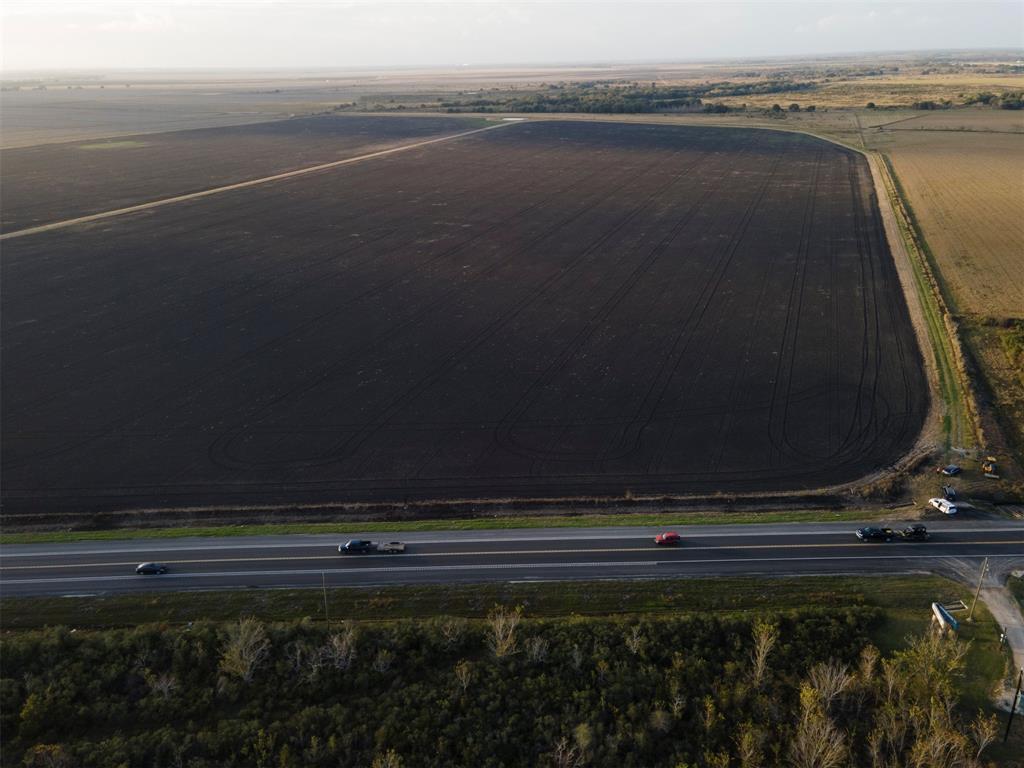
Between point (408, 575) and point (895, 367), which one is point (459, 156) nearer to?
point (895, 367)

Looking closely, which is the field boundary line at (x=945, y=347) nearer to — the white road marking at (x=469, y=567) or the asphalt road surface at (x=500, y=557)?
the asphalt road surface at (x=500, y=557)

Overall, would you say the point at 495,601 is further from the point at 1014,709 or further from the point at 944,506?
the point at 944,506

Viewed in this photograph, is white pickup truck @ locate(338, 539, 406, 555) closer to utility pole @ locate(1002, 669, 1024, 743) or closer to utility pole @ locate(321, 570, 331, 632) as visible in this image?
utility pole @ locate(321, 570, 331, 632)

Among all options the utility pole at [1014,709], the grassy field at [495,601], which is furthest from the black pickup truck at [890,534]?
the utility pole at [1014,709]

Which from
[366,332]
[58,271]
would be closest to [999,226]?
[366,332]

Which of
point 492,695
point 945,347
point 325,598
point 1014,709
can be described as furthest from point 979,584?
point 325,598

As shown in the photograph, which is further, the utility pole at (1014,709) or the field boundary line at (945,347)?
the field boundary line at (945,347)

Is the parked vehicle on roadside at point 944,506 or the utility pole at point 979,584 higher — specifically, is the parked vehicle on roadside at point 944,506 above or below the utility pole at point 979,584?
above
